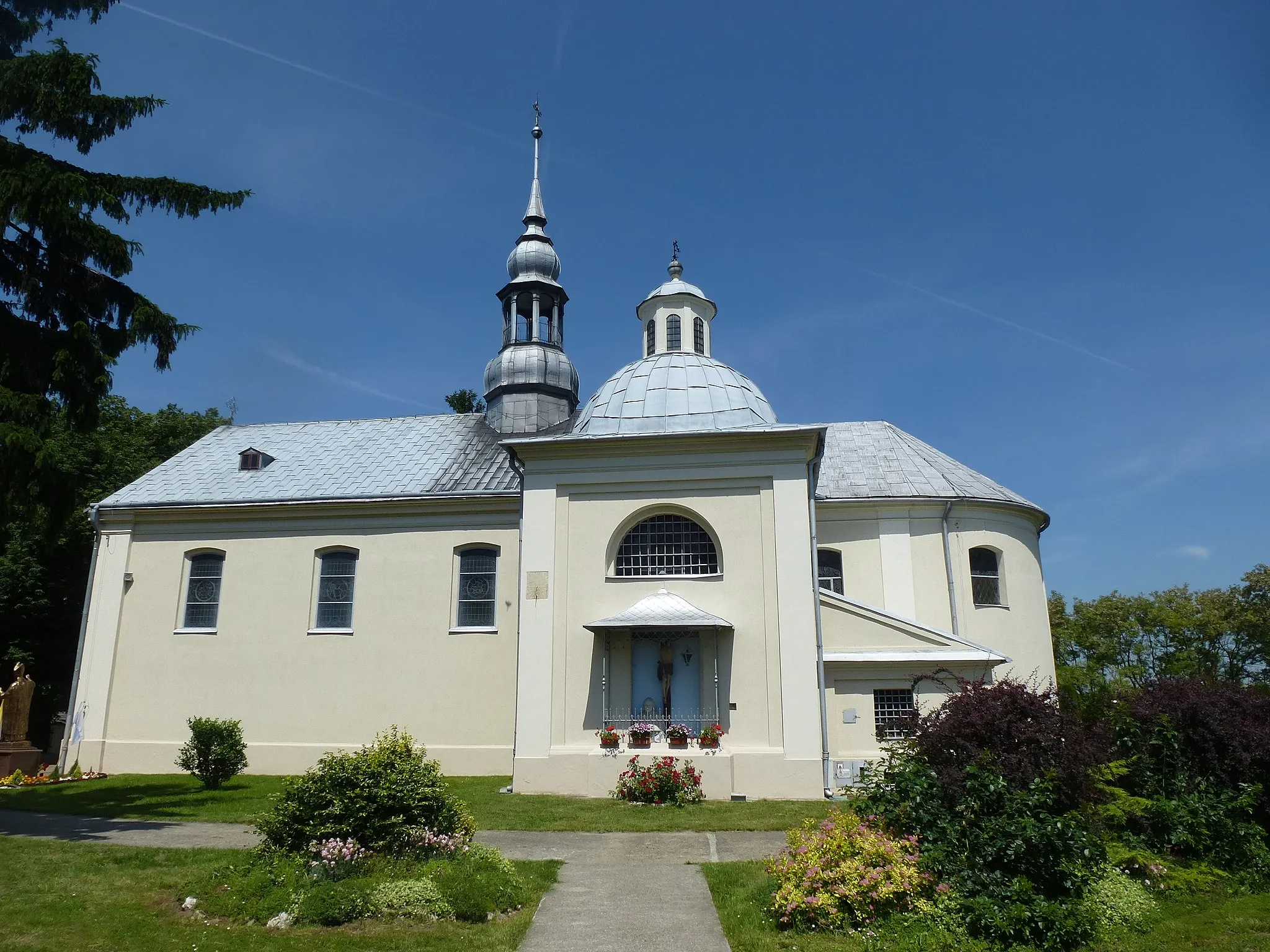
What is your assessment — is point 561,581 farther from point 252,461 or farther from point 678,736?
point 252,461

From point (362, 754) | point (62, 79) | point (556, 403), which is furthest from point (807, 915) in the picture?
point (556, 403)

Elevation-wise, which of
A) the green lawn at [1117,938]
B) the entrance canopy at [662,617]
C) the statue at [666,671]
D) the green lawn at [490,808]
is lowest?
the green lawn at [1117,938]

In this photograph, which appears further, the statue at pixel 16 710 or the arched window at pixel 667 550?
the statue at pixel 16 710

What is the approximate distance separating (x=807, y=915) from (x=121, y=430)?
36.7 meters

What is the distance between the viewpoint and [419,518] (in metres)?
22.6

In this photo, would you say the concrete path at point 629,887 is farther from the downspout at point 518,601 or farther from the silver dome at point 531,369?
the silver dome at point 531,369

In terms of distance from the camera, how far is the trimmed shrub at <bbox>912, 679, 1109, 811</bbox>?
30.7 feet

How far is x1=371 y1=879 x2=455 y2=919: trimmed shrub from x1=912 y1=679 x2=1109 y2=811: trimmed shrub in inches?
205

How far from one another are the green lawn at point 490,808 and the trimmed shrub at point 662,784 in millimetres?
268

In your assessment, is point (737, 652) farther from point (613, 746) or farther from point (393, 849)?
point (393, 849)

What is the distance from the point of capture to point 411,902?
8.57m

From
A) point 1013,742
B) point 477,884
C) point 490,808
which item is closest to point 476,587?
point 490,808

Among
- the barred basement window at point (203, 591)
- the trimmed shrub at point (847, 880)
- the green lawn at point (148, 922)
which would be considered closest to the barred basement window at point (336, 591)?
the barred basement window at point (203, 591)

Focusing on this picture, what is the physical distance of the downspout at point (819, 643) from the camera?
17.0 metres
